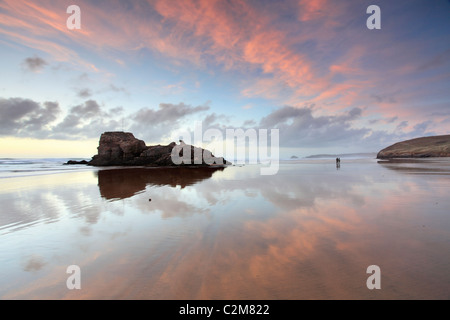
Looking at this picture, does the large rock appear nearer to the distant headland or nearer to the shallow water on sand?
the distant headland

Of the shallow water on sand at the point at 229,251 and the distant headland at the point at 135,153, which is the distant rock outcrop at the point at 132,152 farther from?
the shallow water on sand at the point at 229,251

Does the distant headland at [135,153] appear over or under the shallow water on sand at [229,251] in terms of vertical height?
over

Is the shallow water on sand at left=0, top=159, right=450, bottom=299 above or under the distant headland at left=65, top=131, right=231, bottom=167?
under

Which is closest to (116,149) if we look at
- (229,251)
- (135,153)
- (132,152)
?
(132,152)

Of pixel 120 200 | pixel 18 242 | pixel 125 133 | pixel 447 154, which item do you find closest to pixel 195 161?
pixel 125 133

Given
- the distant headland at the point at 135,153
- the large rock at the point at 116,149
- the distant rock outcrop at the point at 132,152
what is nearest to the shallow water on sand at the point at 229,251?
the distant headland at the point at 135,153

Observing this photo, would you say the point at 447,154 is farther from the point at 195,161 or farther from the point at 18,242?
the point at 18,242

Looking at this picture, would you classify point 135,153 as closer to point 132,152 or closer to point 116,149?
point 132,152

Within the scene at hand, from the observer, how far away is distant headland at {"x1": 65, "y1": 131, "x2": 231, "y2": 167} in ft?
206

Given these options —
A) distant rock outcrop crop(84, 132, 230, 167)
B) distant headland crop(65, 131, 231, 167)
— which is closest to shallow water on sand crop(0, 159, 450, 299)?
distant headland crop(65, 131, 231, 167)

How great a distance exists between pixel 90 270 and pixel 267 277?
389 cm

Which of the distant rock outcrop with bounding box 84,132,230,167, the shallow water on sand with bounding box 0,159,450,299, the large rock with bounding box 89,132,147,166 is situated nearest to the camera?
the shallow water on sand with bounding box 0,159,450,299

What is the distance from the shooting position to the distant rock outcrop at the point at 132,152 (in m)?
63.0

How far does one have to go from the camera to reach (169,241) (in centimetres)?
569
